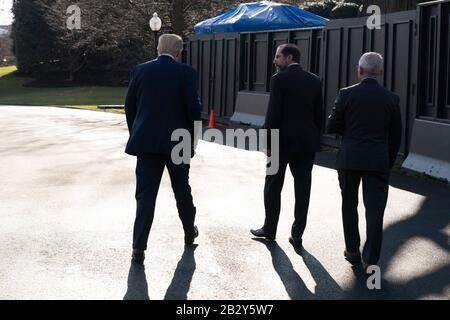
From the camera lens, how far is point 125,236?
24.6ft

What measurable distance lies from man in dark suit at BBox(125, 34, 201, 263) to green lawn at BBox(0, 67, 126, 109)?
33.0 m

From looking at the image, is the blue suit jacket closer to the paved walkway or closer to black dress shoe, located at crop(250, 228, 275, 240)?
the paved walkway

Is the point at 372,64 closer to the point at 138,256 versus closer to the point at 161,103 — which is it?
the point at 161,103

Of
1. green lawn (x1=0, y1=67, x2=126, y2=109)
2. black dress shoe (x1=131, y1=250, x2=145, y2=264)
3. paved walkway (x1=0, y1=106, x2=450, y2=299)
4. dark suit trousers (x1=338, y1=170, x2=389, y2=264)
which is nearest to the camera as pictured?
paved walkway (x1=0, y1=106, x2=450, y2=299)

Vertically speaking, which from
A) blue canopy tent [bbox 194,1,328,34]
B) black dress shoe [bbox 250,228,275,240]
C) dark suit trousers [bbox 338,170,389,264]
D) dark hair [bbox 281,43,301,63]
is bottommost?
black dress shoe [bbox 250,228,275,240]

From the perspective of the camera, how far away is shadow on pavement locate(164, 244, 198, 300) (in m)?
5.56

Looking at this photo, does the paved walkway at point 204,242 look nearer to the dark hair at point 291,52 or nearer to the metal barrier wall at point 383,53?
the dark hair at point 291,52

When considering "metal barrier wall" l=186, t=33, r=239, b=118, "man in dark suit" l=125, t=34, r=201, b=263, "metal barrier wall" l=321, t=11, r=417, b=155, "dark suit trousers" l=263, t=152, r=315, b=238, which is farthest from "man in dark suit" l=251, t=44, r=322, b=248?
"metal barrier wall" l=186, t=33, r=239, b=118

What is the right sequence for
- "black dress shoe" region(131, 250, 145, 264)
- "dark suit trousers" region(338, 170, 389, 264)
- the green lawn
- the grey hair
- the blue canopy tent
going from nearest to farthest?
1. "dark suit trousers" region(338, 170, 389, 264)
2. the grey hair
3. "black dress shoe" region(131, 250, 145, 264)
4. the blue canopy tent
5. the green lawn

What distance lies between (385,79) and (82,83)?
44536 millimetres

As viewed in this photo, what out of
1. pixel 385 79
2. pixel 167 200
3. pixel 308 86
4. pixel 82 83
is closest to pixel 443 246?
pixel 308 86

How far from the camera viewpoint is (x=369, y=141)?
6.18m

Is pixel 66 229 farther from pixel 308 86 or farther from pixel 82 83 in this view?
pixel 82 83

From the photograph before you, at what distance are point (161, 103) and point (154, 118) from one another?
0.14 m
